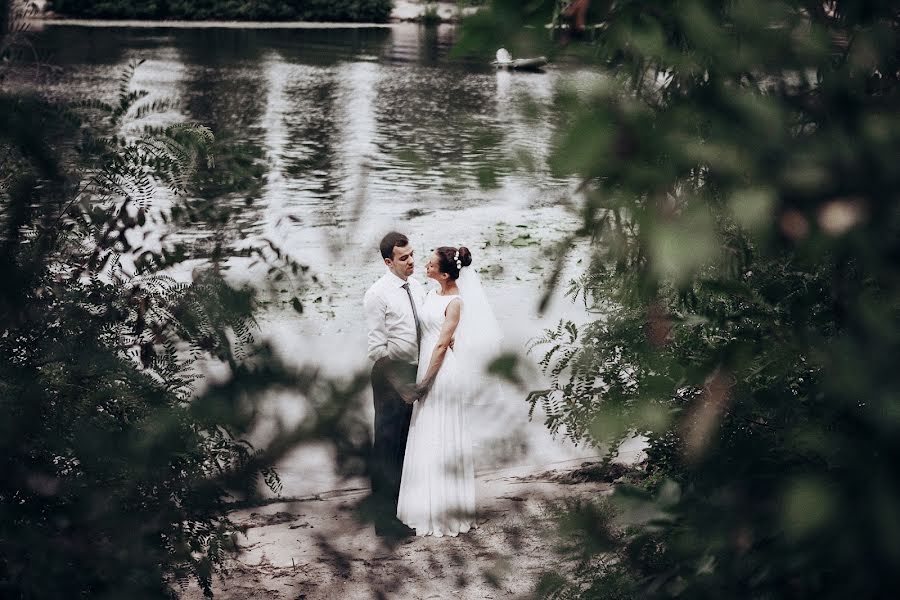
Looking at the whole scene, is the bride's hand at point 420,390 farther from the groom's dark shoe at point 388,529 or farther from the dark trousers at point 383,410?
the groom's dark shoe at point 388,529

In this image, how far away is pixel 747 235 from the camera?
3.23 feet

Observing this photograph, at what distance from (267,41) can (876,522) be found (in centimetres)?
4327

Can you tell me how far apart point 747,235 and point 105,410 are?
89 centimetres

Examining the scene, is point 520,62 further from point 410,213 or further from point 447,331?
point 447,331

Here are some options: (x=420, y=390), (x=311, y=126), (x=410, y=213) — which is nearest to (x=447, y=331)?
(x=410, y=213)

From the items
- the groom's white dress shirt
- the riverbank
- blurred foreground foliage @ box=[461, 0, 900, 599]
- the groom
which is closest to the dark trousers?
Result: the groom

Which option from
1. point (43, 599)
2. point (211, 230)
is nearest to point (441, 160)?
point (211, 230)

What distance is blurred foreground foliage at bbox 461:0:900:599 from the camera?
35.2 inches

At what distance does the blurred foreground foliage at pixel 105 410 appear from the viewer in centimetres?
116

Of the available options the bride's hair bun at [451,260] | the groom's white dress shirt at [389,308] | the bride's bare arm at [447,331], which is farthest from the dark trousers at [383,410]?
the bride's hair bun at [451,260]

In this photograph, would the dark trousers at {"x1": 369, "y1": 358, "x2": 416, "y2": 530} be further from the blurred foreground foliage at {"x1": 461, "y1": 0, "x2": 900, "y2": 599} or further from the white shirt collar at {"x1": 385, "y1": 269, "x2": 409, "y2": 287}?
the white shirt collar at {"x1": 385, "y1": 269, "x2": 409, "y2": 287}

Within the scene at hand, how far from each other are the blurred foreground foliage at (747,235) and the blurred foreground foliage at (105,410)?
1.17 ft

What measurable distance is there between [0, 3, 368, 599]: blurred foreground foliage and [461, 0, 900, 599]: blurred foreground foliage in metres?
0.36

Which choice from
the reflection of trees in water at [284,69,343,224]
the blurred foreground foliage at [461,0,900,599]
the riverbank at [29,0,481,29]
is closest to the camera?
the blurred foreground foliage at [461,0,900,599]
